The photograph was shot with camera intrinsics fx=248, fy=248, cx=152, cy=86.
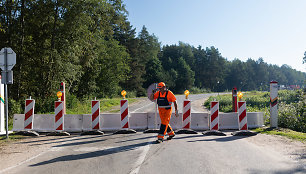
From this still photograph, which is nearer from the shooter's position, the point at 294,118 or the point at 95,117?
the point at 95,117

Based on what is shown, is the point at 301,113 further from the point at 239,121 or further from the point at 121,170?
the point at 121,170

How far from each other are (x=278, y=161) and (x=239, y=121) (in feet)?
14.0

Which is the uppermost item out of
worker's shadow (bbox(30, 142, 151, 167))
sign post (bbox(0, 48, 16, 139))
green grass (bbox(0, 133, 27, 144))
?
sign post (bbox(0, 48, 16, 139))

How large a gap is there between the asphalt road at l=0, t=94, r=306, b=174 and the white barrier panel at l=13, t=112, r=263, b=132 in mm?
1978

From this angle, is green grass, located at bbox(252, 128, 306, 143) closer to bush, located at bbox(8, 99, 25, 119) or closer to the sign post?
the sign post

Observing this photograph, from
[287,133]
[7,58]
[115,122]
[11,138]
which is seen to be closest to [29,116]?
[11,138]

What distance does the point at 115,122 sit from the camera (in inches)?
423

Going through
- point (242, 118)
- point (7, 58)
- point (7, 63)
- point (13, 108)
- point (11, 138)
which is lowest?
point (11, 138)

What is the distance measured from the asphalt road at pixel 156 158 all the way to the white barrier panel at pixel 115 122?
1.98 m

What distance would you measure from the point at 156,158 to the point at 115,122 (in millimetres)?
5120

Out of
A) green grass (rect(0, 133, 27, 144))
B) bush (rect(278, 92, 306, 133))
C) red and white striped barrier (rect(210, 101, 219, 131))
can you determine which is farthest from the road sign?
bush (rect(278, 92, 306, 133))

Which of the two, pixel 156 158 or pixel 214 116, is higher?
pixel 214 116

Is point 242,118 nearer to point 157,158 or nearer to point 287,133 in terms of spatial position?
point 287,133

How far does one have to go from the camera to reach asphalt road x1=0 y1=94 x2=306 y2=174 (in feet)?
16.8
